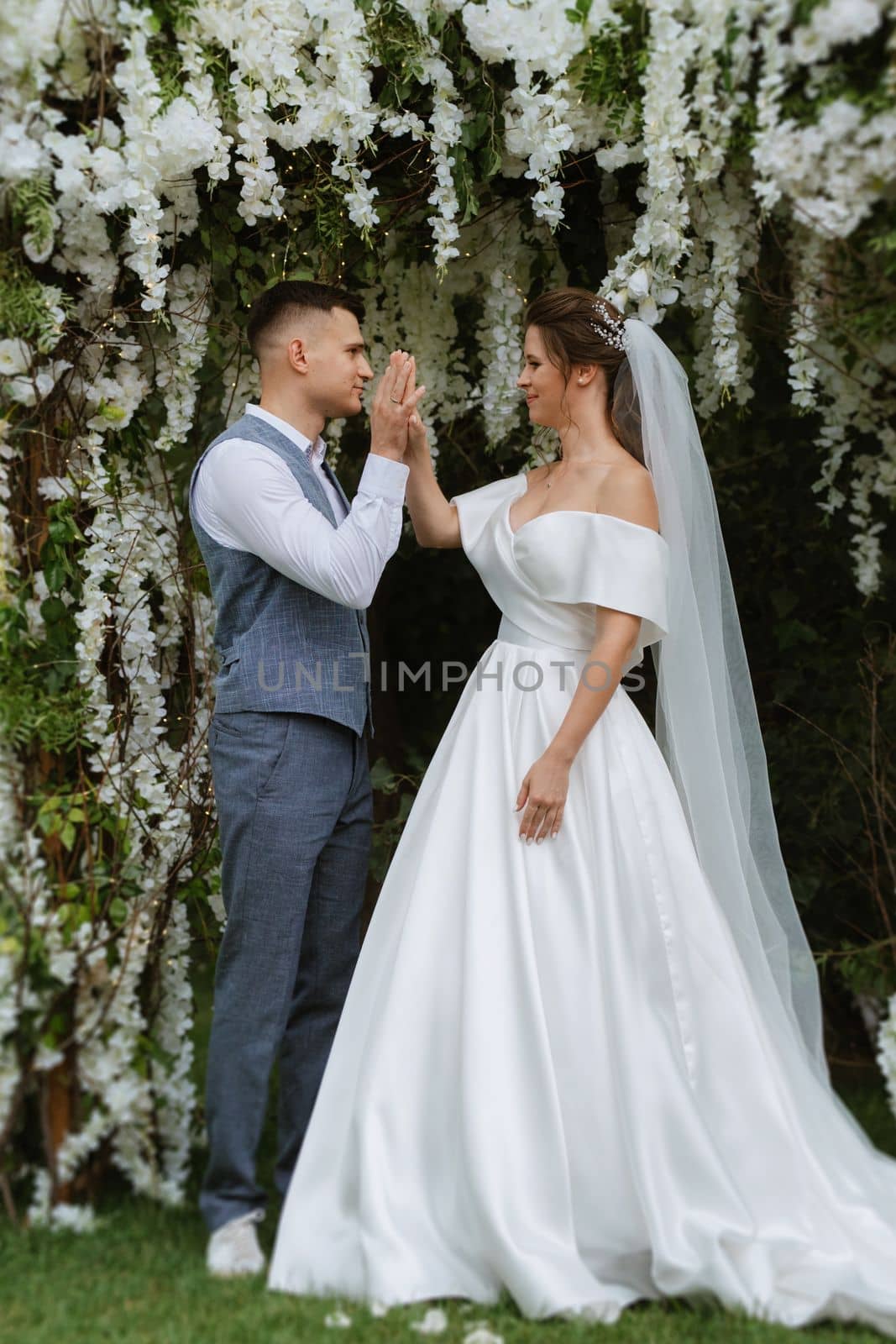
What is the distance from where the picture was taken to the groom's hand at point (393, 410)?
9.52ft

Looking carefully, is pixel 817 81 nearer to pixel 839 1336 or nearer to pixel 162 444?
pixel 162 444

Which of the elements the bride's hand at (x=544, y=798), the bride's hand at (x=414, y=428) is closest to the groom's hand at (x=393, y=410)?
the bride's hand at (x=414, y=428)

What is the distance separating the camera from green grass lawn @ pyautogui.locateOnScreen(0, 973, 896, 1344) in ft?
7.88

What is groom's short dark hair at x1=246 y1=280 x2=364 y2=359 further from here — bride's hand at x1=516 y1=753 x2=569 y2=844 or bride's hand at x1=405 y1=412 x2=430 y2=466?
bride's hand at x1=516 y1=753 x2=569 y2=844

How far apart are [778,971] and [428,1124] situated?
36.4 inches

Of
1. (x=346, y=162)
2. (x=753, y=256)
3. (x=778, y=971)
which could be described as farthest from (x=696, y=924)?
(x=346, y=162)

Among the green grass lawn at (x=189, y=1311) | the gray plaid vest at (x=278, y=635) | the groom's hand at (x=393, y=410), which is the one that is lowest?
the green grass lawn at (x=189, y=1311)

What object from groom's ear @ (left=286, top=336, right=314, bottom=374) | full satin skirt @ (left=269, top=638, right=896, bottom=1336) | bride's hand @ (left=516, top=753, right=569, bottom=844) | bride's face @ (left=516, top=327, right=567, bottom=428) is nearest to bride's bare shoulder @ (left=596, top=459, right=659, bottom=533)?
bride's face @ (left=516, top=327, right=567, bottom=428)

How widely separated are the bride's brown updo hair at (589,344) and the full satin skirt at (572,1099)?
662 millimetres

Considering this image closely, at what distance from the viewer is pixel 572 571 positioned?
2.99 metres

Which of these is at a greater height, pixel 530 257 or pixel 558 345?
pixel 530 257

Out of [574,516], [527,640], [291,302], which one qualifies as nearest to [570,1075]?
[527,640]

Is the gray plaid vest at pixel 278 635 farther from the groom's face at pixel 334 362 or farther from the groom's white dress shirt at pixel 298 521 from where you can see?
the groom's face at pixel 334 362

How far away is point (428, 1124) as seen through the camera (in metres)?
2.74
